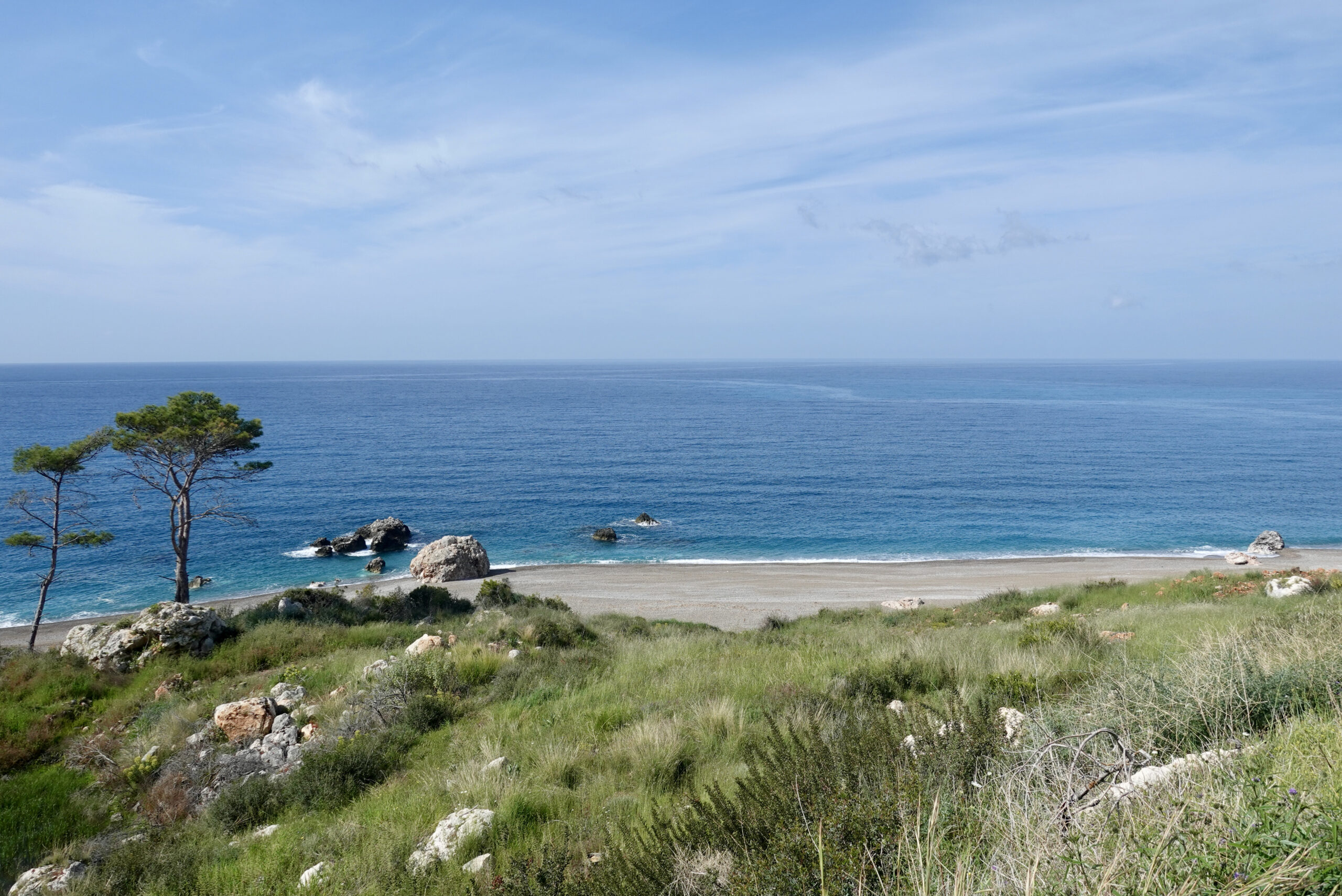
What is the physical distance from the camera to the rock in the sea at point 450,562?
35625 mm

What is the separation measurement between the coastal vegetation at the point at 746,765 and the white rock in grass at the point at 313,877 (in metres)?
0.09

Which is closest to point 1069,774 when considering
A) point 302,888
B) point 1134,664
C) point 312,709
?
point 1134,664

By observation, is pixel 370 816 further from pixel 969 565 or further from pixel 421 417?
pixel 421 417

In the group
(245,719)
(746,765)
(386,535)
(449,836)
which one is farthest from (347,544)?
(746,765)

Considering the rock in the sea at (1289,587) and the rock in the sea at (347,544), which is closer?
the rock in the sea at (1289,587)

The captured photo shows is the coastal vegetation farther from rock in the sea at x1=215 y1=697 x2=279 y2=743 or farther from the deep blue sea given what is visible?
the deep blue sea

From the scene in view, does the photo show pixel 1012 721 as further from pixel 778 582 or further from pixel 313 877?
pixel 778 582

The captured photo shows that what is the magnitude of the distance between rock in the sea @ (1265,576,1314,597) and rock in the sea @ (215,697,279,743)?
21.9m

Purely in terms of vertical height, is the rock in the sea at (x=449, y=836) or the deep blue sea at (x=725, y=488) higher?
the rock in the sea at (x=449, y=836)

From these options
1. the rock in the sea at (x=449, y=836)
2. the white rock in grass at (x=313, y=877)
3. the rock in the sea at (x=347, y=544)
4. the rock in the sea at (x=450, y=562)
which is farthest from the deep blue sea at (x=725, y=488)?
the rock in the sea at (x=449, y=836)

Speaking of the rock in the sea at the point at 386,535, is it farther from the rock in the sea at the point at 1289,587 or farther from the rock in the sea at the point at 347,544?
the rock in the sea at the point at 1289,587

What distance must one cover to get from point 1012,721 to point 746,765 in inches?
93.7

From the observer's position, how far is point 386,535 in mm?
42719

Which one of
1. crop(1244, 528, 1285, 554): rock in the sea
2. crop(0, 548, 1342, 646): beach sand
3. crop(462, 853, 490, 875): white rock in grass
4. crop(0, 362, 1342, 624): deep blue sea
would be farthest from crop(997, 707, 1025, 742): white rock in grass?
crop(1244, 528, 1285, 554): rock in the sea
